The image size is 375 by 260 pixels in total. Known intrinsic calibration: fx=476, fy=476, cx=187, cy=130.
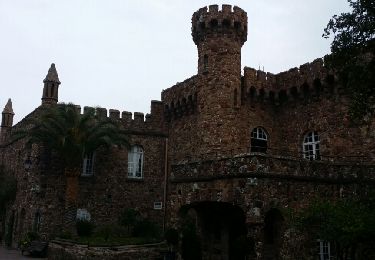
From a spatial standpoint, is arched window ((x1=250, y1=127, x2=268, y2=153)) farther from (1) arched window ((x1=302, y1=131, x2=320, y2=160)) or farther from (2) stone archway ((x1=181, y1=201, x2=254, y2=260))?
(2) stone archway ((x1=181, y1=201, x2=254, y2=260))

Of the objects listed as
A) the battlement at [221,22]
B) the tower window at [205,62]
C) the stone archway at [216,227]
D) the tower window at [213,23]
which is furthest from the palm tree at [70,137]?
the stone archway at [216,227]

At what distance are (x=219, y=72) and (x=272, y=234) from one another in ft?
35.8

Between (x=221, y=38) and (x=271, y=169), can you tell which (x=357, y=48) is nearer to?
(x=271, y=169)

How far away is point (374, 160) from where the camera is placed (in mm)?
23359

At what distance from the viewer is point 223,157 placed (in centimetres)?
1961

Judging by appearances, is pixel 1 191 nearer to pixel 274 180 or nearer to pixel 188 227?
pixel 188 227

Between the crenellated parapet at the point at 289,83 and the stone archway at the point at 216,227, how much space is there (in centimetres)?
892

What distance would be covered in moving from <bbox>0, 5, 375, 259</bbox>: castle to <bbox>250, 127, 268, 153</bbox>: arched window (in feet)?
0.20

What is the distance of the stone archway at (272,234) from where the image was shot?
1805 cm

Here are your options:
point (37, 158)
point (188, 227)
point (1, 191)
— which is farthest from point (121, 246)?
point (1, 191)

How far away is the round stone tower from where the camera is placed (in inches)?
1040

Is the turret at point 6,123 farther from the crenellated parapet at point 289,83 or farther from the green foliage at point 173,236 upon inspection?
the green foliage at point 173,236

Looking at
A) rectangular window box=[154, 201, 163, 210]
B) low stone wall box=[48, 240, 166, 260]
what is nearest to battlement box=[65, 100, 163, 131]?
rectangular window box=[154, 201, 163, 210]

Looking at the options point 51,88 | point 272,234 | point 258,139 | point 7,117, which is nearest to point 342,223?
point 272,234
